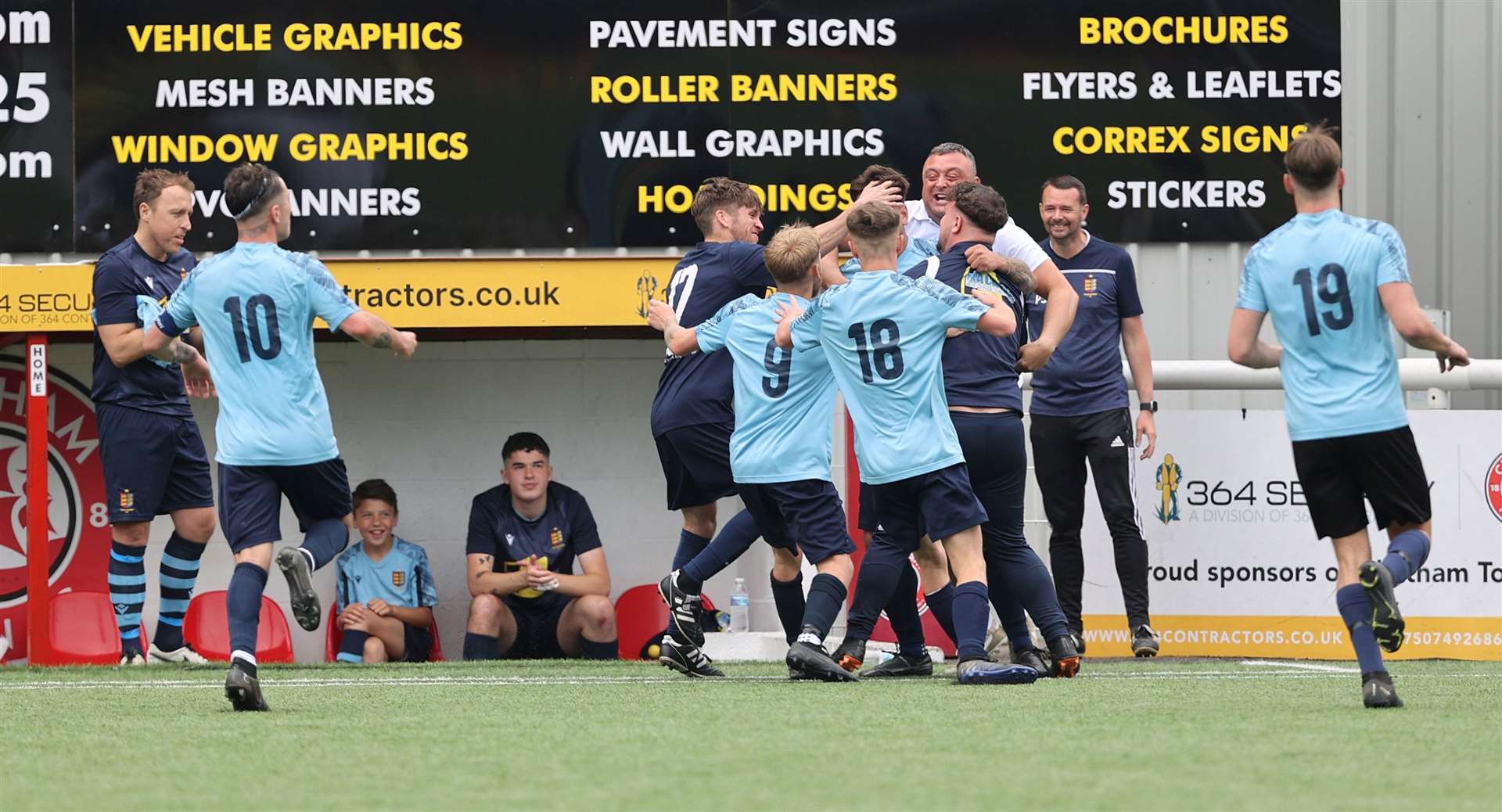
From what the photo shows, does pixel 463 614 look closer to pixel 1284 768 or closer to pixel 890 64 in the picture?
pixel 890 64

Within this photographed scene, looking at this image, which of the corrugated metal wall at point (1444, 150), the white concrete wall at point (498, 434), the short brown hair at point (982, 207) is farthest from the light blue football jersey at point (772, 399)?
the corrugated metal wall at point (1444, 150)

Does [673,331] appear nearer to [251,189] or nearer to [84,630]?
[251,189]

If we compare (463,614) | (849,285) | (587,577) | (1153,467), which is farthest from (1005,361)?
(463,614)

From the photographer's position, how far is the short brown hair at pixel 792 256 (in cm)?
708

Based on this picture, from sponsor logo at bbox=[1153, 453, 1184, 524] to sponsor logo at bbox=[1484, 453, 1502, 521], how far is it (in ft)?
4.46

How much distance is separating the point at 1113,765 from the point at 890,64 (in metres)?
5.98

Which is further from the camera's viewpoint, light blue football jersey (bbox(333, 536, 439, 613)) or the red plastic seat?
the red plastic seat

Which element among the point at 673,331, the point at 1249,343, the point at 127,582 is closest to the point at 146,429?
the point at 127,582

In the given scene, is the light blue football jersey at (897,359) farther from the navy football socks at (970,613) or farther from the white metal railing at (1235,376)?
the white metal railing at (1235,376)

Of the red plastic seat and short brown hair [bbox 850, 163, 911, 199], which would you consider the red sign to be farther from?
short brown hair [bbox 850, 163, 911, 199]

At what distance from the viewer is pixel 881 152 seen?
9.69 meters

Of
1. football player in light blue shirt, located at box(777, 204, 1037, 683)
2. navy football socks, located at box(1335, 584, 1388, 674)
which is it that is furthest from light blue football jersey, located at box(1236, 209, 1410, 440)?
football player in light blue shirt, located at box(777, 204, 1037, 683)

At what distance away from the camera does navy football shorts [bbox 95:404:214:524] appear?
335 inches

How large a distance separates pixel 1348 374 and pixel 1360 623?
2.23 feet
